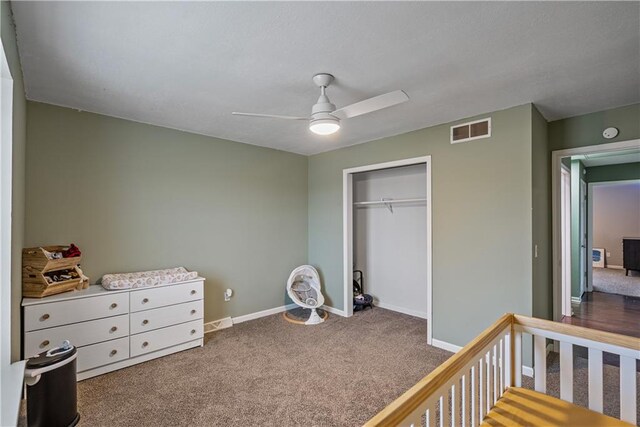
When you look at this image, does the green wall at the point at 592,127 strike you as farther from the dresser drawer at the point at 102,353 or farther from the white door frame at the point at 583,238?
the dresser drawer at the point at 102,353

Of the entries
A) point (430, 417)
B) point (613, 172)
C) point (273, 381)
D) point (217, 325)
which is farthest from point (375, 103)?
point (613, 172)

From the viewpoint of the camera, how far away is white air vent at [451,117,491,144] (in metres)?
3.09

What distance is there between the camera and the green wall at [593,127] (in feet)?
9.41

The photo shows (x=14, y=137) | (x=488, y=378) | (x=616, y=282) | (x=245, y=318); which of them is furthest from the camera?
(x=616, y=282)

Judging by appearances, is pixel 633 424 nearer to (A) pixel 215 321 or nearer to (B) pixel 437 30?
(B) pixel 437 30

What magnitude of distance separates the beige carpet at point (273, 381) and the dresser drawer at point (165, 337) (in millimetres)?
141

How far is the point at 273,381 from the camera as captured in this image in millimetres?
2688

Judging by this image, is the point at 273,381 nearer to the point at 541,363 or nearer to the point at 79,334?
the point at 79,334

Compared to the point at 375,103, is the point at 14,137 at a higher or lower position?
lower

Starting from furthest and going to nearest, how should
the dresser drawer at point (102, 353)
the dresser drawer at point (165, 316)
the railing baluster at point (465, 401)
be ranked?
1. the dresser drawer at point (165, 316)
2. the dresser drawer at point (102, 353)
3. the railing baluster at point (465, 401)

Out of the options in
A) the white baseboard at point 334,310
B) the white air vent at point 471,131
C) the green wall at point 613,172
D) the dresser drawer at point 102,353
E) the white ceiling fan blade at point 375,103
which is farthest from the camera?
the green wall at point 613,172

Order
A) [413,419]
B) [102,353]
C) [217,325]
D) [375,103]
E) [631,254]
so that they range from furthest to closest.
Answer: [631,254]
[217,325]
[102,353]
[375,103]
[413,419]

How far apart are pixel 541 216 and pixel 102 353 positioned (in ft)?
14.1

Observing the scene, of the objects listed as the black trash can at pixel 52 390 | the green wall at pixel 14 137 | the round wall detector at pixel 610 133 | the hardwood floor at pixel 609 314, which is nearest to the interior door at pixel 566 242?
the hardwood floor at pixel 609 314
